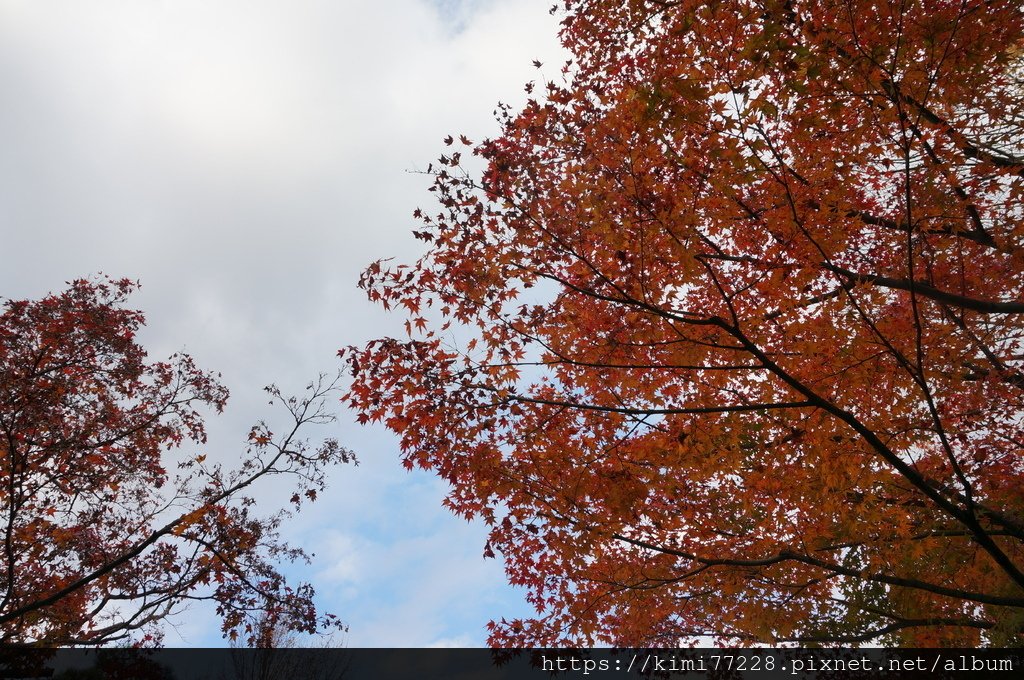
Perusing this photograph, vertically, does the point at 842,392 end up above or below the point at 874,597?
above

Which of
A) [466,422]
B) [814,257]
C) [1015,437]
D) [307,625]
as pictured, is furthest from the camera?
[307,625]

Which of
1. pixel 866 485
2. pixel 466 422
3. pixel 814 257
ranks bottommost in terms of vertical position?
pixel 866 485

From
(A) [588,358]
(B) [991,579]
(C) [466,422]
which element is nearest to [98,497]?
(C) [466,422]

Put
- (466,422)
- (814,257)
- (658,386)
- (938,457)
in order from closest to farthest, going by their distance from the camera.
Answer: (814,257), (466,422), (658,386), (938,457)

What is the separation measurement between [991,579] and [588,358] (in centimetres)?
645

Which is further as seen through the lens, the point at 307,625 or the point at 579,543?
the point at 307,625

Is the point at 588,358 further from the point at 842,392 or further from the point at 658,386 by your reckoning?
the point at 842,392

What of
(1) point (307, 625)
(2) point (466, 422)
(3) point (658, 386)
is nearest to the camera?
(2) point (466, 422)

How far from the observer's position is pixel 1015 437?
9.09 m

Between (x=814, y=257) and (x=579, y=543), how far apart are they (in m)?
3.76

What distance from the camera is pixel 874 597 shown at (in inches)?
328

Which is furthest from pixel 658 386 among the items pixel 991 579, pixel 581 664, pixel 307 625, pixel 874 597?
pixel 307 625

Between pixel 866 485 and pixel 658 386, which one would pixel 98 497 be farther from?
pixel 866 485

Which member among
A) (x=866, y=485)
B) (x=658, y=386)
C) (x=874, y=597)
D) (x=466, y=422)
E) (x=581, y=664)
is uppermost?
(x=658, y=386)
